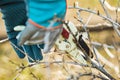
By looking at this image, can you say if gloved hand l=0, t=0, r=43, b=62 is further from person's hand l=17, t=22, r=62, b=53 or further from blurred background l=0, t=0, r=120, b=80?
blurred background l=0, t=0, r=120, b=80

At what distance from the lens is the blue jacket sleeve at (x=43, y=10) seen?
1050mm

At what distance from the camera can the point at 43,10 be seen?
106cm

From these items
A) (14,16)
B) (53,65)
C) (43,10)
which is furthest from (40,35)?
(53,65)

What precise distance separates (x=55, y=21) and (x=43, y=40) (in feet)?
0.32

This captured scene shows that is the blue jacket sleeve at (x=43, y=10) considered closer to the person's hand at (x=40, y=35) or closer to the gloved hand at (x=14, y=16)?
the person's hand at (x=40, y=35)

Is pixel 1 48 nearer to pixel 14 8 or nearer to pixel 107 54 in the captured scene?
pixel 107 54

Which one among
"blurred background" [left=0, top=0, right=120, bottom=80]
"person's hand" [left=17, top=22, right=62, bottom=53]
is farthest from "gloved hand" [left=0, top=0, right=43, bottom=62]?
"blurred background" [left=0, top=0, right=120, bottom=80]

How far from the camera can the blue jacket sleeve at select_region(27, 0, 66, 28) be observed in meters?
1.05

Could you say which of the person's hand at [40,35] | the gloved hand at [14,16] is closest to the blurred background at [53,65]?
the gloved hand at [14,16]

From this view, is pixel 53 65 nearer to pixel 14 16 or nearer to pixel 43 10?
pixel 14 16

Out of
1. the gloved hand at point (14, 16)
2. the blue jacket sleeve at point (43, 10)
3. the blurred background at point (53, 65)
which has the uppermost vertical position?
the blue jacket sleeve at point (43, 10)

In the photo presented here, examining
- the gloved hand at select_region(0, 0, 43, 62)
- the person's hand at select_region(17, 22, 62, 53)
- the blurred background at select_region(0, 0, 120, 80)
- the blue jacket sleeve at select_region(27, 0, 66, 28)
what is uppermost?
the blue jacket sleeve at select_region(27, 0, 66, 28)

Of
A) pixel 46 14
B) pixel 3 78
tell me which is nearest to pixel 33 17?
pixel 46 14

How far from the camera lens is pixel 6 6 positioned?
4.92ft
